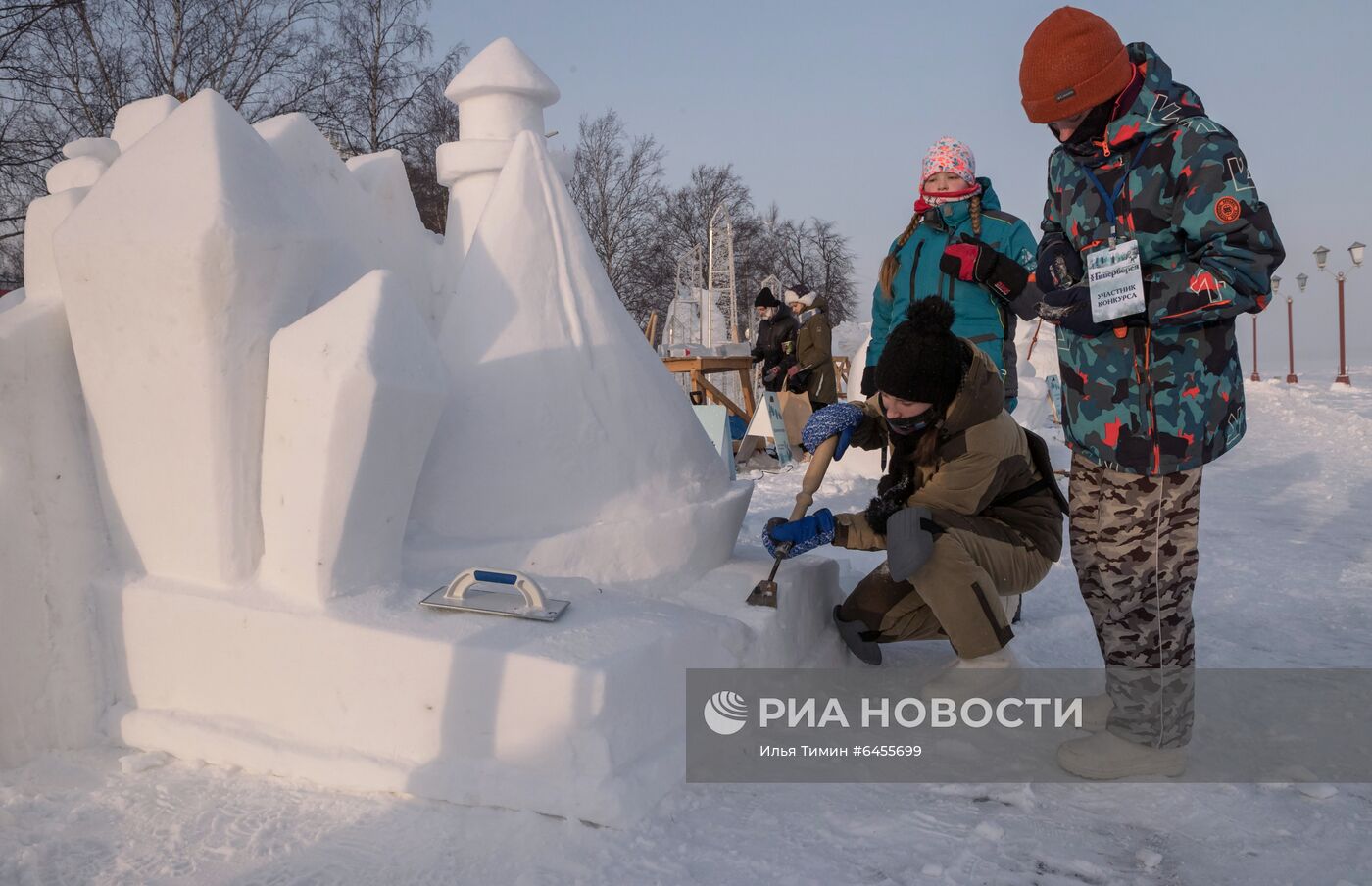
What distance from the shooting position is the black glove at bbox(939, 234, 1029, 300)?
2955 millimetres

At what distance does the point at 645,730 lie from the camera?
2.17 m

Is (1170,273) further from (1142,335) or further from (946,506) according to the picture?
(946,506)

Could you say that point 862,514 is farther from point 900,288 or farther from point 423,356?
point 423,356

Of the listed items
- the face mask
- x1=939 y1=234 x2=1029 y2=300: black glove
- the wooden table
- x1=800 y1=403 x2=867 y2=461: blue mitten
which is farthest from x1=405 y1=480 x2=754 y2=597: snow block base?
the wooden table

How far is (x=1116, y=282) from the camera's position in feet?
7.13

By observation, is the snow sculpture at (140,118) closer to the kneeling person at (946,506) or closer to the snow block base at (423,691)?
the snow block base at (423,691)

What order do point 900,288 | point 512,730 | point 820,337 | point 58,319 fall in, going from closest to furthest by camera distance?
point 512,730, point 58,319, point 900,288, point 820,337

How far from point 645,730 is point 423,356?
3.36 ft

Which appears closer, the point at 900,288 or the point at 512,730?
the point at 512,730

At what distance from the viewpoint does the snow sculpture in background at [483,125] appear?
3.23 m

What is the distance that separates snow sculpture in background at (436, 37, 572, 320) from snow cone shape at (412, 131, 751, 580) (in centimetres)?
36

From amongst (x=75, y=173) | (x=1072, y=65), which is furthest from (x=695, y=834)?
(x=75, y=173)

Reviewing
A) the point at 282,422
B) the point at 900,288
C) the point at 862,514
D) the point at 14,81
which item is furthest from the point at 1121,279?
the point at 14,81

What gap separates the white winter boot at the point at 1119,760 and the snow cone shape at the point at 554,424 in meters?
1.15
